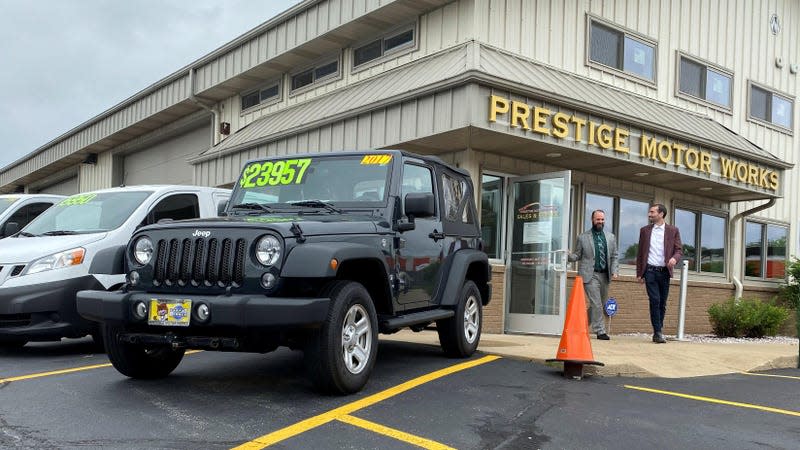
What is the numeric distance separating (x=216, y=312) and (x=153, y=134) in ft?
53.2

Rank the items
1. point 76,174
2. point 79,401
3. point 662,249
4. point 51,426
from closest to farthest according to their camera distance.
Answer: point 51,426
point 79,401
point 662,249
point 76,174

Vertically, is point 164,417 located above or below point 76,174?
below

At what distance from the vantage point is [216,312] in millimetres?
4562

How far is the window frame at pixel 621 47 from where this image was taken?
12195 millimetres

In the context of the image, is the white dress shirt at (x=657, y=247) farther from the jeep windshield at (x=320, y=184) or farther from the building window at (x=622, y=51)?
the jeep windshield at (x=320, y=184)

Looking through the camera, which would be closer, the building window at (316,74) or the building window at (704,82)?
the building window at (316,74)

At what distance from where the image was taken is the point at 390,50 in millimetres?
12188

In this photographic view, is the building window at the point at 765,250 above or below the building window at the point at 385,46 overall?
below

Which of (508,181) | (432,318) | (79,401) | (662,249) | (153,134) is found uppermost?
(153,134)

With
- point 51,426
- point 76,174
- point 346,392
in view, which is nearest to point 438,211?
point 346,392

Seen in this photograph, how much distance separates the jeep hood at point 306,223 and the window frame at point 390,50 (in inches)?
259

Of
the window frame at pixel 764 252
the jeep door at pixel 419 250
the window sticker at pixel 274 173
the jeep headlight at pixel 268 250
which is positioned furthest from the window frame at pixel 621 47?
the jeep headlight at pixel 268 250

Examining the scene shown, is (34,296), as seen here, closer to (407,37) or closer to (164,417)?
(164,417)

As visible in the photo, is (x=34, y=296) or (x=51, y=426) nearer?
(x=51, y=426)
